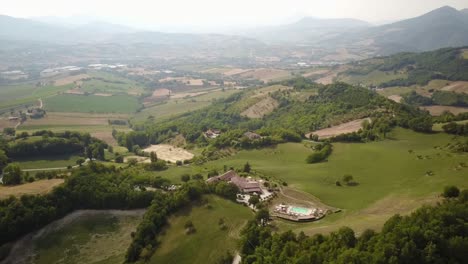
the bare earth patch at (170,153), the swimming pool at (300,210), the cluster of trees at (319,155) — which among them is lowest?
the bare earth patch at (170,153)

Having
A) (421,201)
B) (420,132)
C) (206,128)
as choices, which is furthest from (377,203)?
(206,128)

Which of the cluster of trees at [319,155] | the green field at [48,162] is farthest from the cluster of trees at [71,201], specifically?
the cluster of trees at [319,155]

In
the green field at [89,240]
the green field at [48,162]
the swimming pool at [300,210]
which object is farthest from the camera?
the green field at [48,162]

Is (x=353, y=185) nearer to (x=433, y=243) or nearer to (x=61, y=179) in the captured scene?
(x=433, y=243)

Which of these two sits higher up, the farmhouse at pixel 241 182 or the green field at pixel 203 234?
the farmhouse at pixel 241 182

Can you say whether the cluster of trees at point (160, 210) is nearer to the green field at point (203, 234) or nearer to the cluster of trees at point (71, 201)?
the green field at point (203, 234)

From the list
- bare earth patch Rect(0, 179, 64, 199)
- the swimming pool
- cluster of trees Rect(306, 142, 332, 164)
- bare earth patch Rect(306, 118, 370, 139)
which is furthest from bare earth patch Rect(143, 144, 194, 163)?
the swimming pool

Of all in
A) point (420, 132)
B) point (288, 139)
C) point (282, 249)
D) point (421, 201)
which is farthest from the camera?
Answer: point (288, 139)
